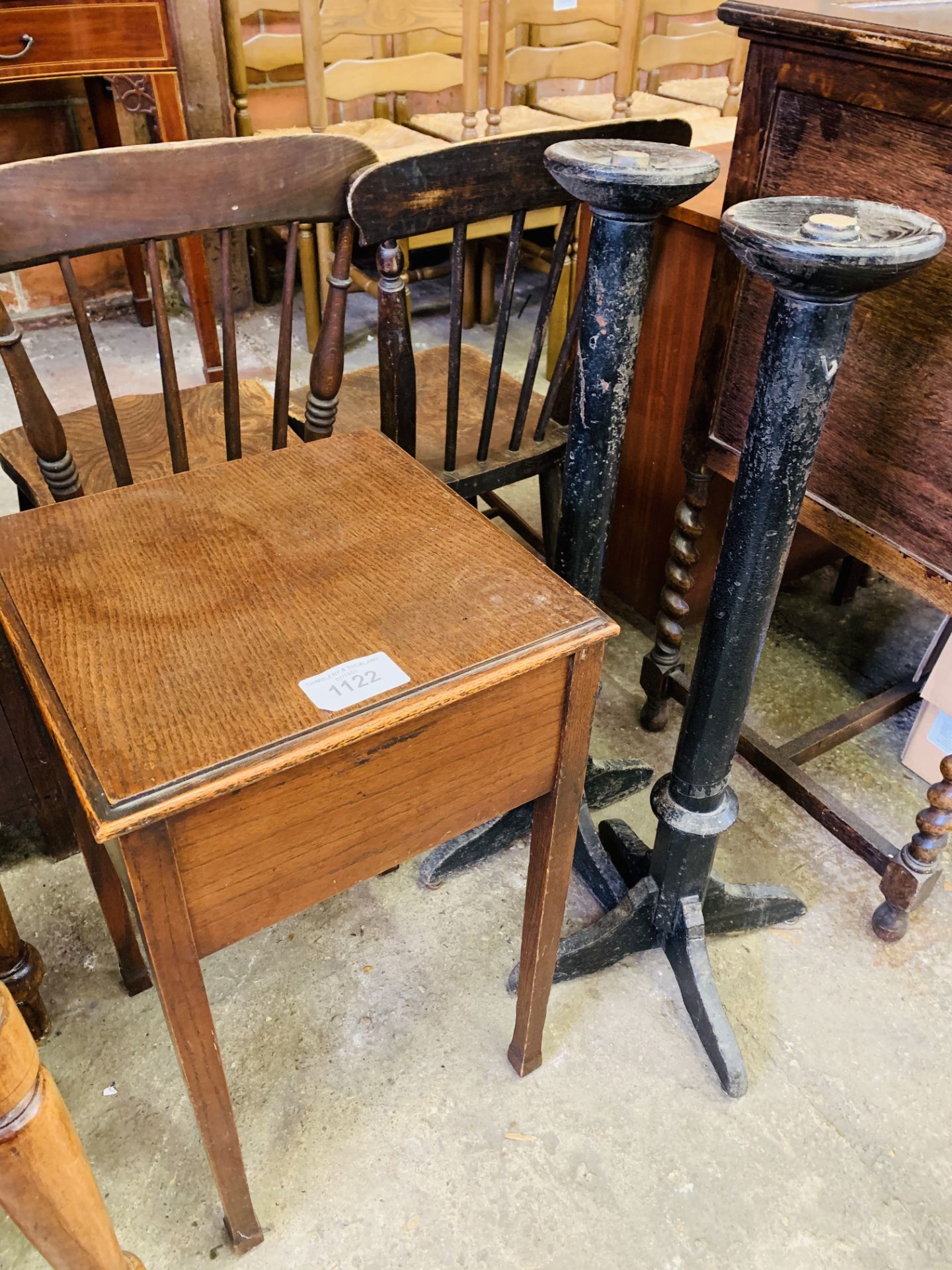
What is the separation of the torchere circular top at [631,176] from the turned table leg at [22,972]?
1.02 metres

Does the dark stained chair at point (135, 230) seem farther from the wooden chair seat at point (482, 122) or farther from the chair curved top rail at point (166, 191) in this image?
the wooden chair seat at point (482, 122)

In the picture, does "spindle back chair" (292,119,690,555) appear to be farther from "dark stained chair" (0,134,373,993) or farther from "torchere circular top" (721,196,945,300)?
"torchere circular top" (721,196,945,300)

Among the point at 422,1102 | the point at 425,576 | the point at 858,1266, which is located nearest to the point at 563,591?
the point at 425,576

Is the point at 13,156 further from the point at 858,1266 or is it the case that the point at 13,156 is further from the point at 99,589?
the point at 858,1266

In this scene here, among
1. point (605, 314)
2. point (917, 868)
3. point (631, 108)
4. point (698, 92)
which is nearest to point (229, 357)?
point (605, 314)

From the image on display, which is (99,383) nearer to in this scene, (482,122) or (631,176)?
(631,176)

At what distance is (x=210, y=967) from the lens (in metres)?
1.41

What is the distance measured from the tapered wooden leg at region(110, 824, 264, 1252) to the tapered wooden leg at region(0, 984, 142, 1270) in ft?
0.35

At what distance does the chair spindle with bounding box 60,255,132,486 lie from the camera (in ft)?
3.89

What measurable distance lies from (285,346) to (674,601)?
2.57ft

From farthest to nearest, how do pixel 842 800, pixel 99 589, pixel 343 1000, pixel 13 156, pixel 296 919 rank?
pixel 13 156 < pixel 842 800 < pixel 296 919 < pixel 343 1000 < pixel 99 589

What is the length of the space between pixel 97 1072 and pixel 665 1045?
2.44ft

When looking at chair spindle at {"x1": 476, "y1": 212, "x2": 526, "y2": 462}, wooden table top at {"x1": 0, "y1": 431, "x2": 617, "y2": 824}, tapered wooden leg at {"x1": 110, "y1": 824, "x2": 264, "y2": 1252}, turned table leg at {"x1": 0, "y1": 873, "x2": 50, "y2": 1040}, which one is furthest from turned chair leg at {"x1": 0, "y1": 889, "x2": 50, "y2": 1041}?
chair spindle at {"x1": 476, "y1": 212, "x2": 526, "y2": 462}

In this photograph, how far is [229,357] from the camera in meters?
1.29
